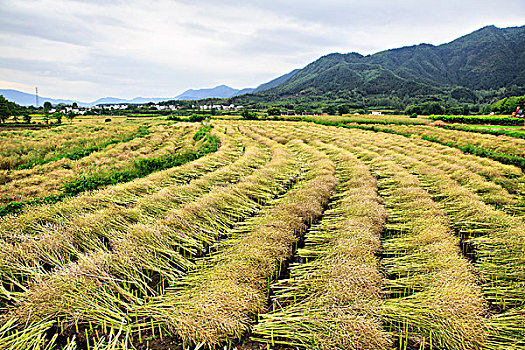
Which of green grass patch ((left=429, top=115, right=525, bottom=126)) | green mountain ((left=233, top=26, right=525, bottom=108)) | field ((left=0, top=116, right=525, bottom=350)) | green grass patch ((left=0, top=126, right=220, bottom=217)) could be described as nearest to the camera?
field ((left=0, top=116, right=525, bottom=350))

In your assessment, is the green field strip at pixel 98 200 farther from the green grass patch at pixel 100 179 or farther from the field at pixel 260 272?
the green grass patch at pixel 100 179

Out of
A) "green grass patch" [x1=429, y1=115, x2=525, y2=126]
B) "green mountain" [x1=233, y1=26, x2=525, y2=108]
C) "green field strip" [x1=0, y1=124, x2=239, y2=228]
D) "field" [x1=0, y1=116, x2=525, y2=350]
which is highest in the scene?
"green mountain" [x1=233, y1=26, x2=525, y2=108]

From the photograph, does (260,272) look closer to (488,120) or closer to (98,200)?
(98,200)

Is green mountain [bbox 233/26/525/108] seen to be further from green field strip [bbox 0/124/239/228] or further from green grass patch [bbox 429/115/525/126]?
green field strip [bbox 0/124/239/228]

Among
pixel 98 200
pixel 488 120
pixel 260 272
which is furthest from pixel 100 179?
pixel 488 120

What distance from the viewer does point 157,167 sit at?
1158 cm

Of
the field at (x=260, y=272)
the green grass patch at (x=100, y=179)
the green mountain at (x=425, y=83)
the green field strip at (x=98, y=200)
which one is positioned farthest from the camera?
the green mountain at (x=425, y=83)

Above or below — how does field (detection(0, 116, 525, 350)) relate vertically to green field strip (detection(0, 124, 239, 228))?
below

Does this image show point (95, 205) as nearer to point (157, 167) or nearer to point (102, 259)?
point (102, 259)

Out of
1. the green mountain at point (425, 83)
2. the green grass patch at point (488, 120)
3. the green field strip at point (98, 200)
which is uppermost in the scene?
the green mountain at point (425, 83)

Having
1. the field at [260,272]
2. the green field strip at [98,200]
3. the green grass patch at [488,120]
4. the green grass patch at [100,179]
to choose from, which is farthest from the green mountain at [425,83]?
the field at [260,272]

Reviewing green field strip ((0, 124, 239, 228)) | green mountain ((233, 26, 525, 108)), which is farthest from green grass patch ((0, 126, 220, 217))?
green mountain ((233, 26, 525, 108))

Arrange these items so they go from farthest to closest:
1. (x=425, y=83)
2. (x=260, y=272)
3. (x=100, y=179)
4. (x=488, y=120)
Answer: (x=425, y=83)
(x=488, y=120)
(x=100, y=179)
(x=260, y=272)

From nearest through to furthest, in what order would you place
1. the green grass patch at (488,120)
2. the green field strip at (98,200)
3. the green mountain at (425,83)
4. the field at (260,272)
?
1. the field at (260,272)
2. the green field strip at (98,200)
3. the green grass patch at (488,120)
4. the green mountain at (425,83)
